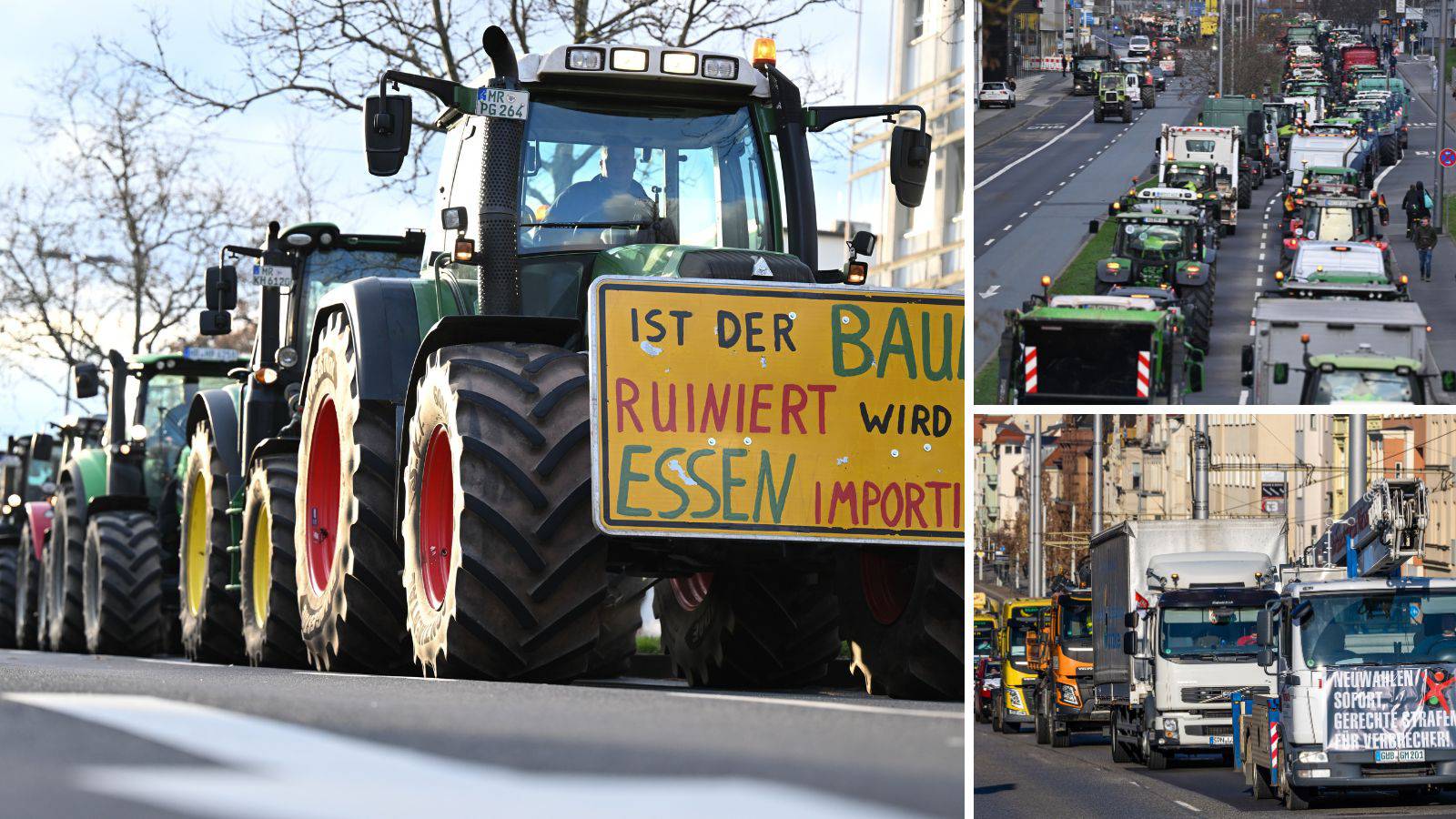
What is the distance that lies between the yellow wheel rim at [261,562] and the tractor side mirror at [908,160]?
4349mm

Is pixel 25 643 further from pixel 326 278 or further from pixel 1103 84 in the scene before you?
pixel 1103 84

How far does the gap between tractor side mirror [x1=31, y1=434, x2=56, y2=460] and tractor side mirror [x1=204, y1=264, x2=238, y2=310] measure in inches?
330

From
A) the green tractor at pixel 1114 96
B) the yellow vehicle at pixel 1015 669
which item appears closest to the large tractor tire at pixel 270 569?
the yellow vehicle at pixel 1015 669

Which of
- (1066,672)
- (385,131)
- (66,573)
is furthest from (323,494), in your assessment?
(66,573)

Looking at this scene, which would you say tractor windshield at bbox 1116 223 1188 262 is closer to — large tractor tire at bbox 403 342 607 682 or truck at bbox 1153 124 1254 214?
truck at bbox 1153 124 1254 214

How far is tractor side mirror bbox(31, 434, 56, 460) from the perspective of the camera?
23453 mm

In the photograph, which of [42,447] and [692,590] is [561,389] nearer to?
[692,590]

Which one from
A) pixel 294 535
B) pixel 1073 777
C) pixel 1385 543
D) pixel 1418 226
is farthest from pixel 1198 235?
pixel 294 535

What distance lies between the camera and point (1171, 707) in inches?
564

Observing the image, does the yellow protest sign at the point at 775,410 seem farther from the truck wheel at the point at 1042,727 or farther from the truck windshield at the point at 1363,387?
the truck wheel at the point at 1042,727

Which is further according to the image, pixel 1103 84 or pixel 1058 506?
pixel 1103 84

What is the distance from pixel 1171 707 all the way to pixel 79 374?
10425mm

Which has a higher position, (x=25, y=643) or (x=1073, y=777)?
(x=1073, y=777)

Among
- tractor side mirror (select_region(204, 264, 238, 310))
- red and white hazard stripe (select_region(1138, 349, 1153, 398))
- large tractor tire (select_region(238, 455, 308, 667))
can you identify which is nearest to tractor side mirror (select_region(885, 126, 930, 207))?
red and white hazard stripe (select_region(1138, 349, 1153, 398))
